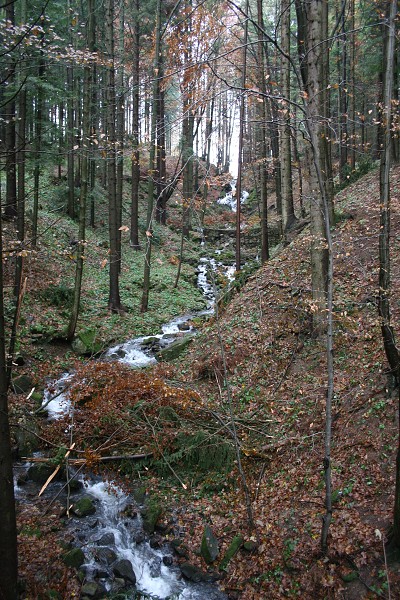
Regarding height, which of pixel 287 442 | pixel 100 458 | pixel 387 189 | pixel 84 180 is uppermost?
pixel 84 180

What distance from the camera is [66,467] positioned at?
25.2 feet

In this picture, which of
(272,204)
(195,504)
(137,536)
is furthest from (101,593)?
(272,204)

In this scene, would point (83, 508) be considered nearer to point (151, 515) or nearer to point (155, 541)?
point (151, 515)

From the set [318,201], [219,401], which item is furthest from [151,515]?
[318,201]

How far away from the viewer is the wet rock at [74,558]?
18.8ft

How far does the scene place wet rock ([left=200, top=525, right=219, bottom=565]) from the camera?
5934 mm

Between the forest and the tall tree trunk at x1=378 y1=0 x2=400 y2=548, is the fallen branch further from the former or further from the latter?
the tall tree trunk at x1=378 y1=0 x2=400 y2=548

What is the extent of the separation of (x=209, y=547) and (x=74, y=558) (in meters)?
1.96

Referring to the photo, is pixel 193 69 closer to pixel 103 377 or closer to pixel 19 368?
pixel 103 377

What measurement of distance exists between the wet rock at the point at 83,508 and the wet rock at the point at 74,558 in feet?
3.19

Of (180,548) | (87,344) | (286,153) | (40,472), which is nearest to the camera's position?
(180,548)

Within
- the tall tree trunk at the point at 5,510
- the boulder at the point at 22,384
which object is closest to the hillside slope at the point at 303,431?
the tall tree trunk at the point at 5,510

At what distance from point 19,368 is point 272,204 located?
83.9ft

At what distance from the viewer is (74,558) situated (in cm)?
580
